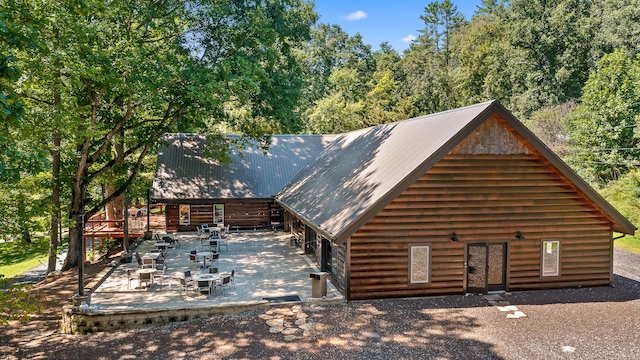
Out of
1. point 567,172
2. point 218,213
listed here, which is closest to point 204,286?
point 567,172

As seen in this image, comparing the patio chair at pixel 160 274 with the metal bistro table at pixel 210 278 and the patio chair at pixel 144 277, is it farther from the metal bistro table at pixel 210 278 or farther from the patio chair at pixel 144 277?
the metal bistro table at pixel 210 278

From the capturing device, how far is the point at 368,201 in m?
12.4

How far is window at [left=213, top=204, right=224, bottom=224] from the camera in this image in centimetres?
2506

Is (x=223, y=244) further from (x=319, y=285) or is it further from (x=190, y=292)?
(x=319, y=285)

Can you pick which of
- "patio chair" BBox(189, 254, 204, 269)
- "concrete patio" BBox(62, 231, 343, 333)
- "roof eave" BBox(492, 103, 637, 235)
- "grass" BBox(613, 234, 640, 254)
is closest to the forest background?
"grass" BBox(613, 234, 640, 254)

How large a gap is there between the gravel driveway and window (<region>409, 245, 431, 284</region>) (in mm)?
620

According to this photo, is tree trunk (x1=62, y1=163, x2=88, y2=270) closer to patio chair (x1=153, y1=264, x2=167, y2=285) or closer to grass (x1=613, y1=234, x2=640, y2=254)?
patio chair (x1=153, y1=264, x2=167, y2=285)

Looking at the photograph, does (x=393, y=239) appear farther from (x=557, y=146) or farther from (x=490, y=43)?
Answer: (x=490, y=43)

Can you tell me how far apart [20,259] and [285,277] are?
24283mm

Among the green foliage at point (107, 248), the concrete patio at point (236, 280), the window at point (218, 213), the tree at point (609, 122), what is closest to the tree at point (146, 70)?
the green foliage at point (107, 248)

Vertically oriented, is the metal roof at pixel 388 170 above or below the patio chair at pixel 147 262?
above

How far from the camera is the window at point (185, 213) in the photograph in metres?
24.8

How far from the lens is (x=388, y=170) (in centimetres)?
1367

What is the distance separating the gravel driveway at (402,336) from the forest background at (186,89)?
4278 mm
